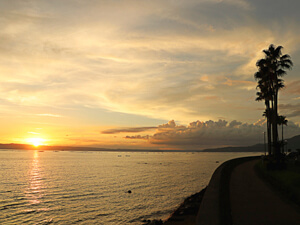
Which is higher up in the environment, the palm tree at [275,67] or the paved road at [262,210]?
the palm tree at [275,67]

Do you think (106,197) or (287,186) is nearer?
(287,186)

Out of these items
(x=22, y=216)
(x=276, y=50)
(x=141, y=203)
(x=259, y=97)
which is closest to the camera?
(x=22, y=216)

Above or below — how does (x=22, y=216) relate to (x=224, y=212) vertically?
below

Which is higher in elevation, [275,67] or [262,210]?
[275,67]

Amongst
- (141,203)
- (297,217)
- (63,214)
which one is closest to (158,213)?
(141,203)

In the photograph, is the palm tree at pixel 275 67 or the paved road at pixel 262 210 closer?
the paved road at pixel 262 210

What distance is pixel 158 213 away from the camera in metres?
27.5

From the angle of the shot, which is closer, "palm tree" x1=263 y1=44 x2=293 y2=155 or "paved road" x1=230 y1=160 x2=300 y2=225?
"paved road" x1=230 y1=160 x2=300 y2=225

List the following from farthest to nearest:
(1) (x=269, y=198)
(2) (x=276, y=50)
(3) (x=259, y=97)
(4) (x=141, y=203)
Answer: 1. (3) (x=259, y=97)
2. (2) (x=276, y=50)
3. (4) (x=141, y=203)
4. (1) (x=269, y=198)

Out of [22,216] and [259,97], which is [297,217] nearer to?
[22,216]

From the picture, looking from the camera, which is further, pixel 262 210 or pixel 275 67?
pixel 275 67

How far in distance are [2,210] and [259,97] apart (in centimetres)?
4503

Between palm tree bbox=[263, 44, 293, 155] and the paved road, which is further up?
palm tree bbox=[263, 44, 293, 155]

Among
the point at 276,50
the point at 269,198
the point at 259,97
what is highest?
the point at 276,50
